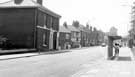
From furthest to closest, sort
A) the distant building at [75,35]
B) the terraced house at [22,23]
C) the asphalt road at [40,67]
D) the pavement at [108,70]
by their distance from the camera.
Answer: the distant building at [75,35] < the terraced house at [22,23] < the pavement at [108,70] < the asphalt road at [40,67]

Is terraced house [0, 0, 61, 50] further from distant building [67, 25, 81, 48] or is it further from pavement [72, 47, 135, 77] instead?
distant building [67, 25, 81, 48]

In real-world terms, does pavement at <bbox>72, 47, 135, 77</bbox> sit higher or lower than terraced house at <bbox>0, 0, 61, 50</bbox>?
lower

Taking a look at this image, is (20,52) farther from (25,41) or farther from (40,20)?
(40,20)

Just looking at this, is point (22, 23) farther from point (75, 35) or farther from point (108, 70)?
point (75, 35)

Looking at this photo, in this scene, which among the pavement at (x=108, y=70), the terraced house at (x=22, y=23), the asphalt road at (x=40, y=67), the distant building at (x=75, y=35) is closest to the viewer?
the asphalt road at (x=40, y=67)

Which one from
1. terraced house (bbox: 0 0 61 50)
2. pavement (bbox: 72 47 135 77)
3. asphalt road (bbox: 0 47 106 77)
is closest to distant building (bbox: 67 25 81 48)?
terraced house (bbox: 0 0 61 50)

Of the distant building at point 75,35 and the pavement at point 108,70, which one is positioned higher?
the distant building at point 75,35

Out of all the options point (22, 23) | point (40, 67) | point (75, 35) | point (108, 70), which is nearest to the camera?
point (108, 70)

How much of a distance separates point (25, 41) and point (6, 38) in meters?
3.51

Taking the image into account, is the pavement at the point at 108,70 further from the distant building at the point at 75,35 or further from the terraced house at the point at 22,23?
the distant building at the point at 75,35

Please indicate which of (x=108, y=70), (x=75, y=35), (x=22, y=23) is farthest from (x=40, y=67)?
(x=75, y=35)

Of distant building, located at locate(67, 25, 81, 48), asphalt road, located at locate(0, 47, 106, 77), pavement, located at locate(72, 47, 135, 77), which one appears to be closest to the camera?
asphalt road, located at locate(0, 47, 106, 77)

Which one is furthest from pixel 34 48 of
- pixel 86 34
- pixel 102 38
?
pixel 102 38

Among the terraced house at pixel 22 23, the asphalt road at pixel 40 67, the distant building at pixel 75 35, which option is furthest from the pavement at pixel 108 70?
the distant building at pixel 75 35
